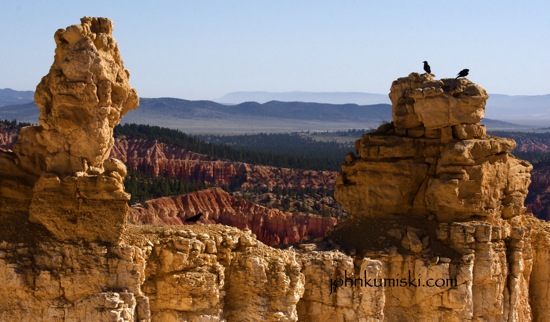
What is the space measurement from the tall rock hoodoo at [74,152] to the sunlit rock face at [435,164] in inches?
369

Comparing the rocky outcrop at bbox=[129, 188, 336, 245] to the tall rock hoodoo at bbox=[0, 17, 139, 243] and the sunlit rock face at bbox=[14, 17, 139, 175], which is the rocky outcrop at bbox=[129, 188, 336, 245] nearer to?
the tall rock hoodoo at bbox=[0, 17, 139, 243]

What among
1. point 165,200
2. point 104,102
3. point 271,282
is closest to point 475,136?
point 271,282

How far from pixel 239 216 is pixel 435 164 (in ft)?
95.4

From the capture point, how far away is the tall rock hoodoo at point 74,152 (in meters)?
18.2

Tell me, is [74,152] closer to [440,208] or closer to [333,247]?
[333,247]

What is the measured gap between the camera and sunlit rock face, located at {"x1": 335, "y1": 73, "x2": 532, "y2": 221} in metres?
25.1

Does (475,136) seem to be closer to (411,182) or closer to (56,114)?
(411,182)

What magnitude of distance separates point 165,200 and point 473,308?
32.9 metres

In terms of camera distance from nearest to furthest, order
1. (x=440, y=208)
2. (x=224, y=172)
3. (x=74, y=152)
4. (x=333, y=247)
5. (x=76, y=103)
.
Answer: (x=76, y=103) → (x=74, y=152) → (x=333, y=247) → (x=440, y=208) → (x=224, y=172)

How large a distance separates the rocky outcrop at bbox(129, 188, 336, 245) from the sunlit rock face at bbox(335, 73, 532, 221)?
22.2 m

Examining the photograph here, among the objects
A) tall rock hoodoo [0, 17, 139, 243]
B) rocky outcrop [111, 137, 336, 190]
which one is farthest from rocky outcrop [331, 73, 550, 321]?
rocky outcrop [111, 137, 336, 190]

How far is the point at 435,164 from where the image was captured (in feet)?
85.2

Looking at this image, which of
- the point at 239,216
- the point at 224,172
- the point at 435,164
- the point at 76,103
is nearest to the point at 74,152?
the point at 76,103

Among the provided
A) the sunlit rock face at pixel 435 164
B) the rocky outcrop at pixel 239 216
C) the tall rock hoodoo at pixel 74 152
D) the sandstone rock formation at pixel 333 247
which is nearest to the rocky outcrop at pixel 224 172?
the rocky outcrop at pixel 239 216
